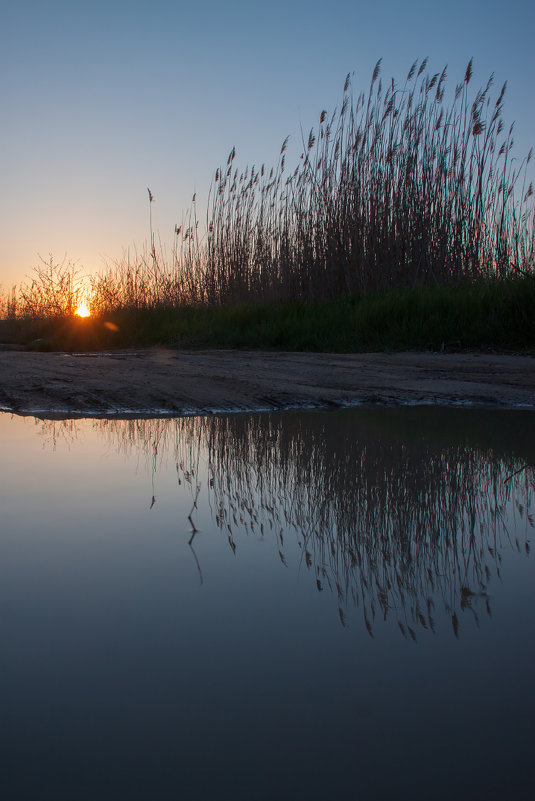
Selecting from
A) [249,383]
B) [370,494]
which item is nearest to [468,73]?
[249,383]

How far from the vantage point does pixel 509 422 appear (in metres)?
2.98

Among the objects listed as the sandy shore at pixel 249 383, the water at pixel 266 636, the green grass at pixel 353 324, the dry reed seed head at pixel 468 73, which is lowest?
the water at pixel 266 636

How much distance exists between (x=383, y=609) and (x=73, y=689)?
0.45 m

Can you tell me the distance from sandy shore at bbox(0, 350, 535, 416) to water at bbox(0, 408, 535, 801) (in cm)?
159

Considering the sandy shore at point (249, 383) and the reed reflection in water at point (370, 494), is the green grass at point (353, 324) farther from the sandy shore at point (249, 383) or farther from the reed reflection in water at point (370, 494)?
the reed reflection in water at point (370, 494)

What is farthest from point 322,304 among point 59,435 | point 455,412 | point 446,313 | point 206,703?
point 206,703

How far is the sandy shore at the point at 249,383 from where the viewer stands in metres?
3.44

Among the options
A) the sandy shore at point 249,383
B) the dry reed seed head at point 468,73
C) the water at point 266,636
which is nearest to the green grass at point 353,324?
the sandy shore at point 249,383

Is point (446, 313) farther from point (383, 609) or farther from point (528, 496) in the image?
point (383, 609)

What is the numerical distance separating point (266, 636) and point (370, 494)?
2.77 ft

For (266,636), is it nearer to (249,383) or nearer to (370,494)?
(370,494)

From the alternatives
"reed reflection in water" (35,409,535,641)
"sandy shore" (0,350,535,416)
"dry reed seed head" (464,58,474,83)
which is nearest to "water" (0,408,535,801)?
"reed reflection in water" (35,409,535,641)

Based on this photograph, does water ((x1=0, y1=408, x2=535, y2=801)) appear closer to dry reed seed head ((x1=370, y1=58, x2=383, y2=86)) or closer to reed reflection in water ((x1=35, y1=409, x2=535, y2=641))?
reed reflection in water ((x1=35, y1=409, x2=535, y2=641))

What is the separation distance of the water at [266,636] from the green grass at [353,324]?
3.78 meters
